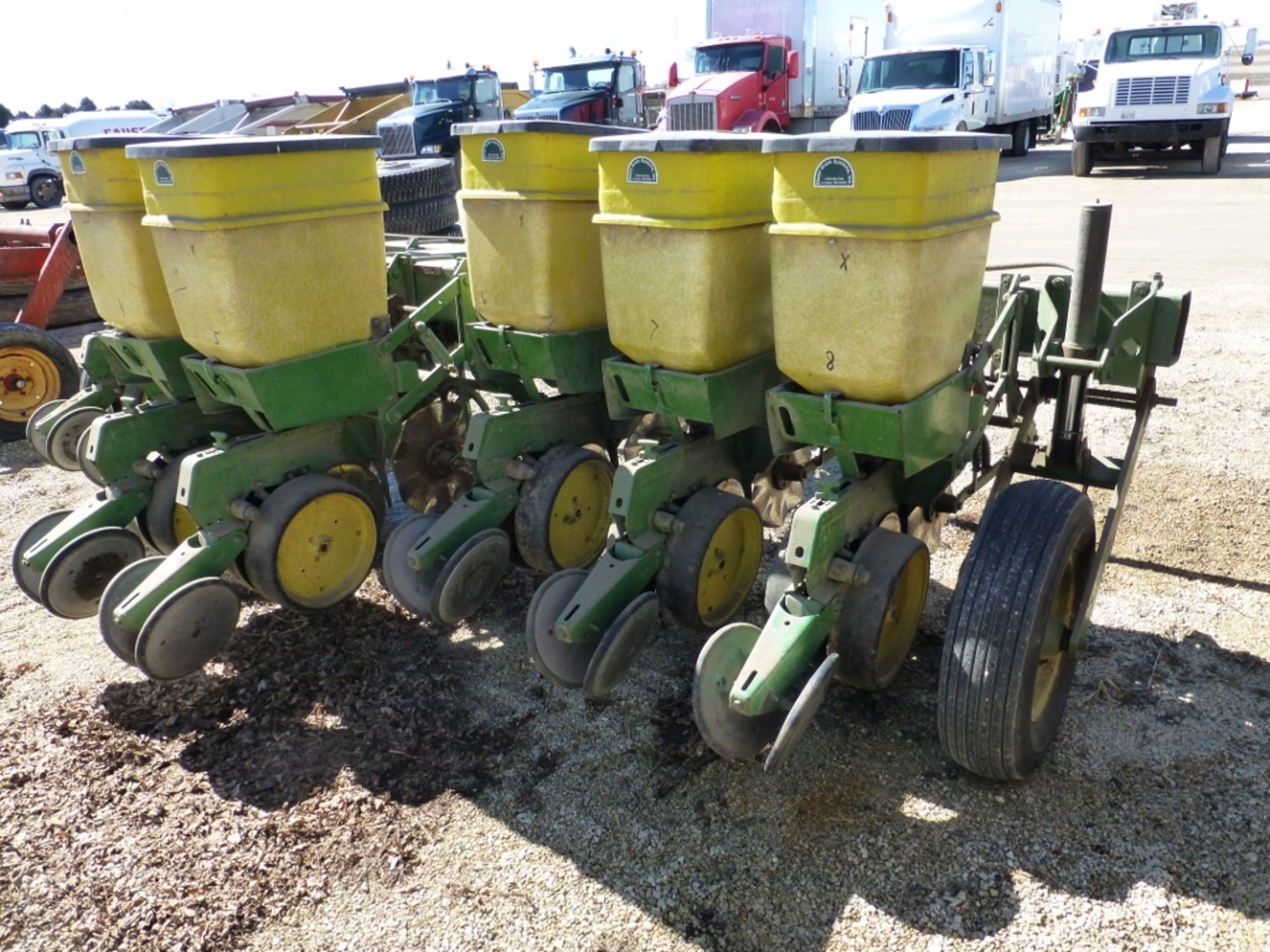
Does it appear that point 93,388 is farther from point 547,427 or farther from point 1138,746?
point 1138,746

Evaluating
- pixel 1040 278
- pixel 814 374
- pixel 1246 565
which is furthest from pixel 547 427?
pixel 1040 278

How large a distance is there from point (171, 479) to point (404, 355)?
1.22 metres

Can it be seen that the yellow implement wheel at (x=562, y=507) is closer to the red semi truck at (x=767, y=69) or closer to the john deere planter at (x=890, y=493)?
the john deere planter at (x=890, y=493)

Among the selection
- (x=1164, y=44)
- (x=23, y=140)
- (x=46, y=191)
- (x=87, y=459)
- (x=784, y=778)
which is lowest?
(x=46, y=191)

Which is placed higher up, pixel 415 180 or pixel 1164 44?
pixel 1164 44

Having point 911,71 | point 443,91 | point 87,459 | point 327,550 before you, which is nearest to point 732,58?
point 911,71

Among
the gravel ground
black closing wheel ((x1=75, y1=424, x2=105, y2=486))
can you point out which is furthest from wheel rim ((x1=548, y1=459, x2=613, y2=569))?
black closing wheel ((x1=75, y1=424, x2=105, y2=486))

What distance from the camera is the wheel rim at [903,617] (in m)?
3.03

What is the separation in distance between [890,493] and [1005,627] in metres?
0.70

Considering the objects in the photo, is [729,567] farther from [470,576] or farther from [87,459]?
[87,459]

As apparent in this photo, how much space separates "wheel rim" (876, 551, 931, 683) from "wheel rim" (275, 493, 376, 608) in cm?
196

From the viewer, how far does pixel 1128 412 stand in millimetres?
6082

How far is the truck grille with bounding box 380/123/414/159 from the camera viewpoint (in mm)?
15680

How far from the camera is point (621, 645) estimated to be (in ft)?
10.0
